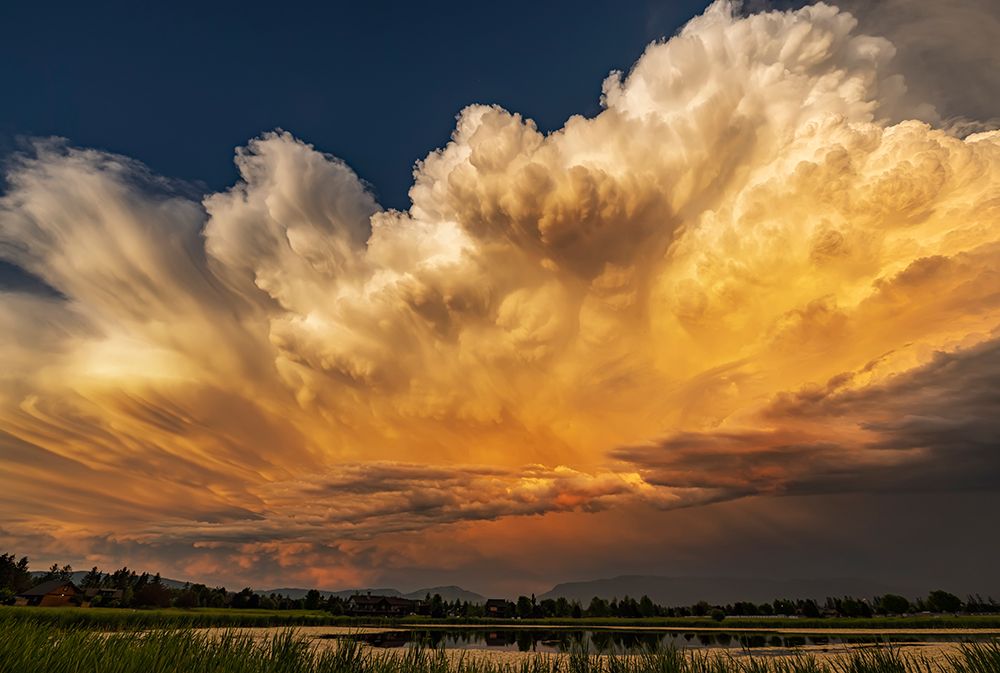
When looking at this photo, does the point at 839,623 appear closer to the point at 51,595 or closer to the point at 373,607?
the point at 373,607

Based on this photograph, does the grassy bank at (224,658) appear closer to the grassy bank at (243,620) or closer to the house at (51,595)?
the grassy bank at (243,620)

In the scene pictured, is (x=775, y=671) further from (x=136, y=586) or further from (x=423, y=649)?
(x=136, y=586)

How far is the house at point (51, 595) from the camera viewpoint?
118 m

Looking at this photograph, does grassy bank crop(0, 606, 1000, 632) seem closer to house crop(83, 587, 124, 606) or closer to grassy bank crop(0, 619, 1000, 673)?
grassy bank crop(0, 619, 1000, 673)

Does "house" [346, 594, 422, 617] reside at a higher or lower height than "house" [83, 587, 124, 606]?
lower

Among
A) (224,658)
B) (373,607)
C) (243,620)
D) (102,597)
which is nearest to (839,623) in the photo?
(373,607)

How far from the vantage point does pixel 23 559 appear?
187875mm

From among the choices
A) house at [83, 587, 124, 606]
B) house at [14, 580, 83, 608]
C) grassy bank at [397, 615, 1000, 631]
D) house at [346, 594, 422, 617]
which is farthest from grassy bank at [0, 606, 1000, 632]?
house at [83, 587, 124, 606]

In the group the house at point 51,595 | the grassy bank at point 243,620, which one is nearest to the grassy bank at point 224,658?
the grassy bank at point 243,620

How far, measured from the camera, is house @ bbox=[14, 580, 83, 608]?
4665 inches

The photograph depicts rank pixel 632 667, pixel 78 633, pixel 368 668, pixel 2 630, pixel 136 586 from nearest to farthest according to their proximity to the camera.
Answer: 1. pixel 2 630
2. pixel 78 633
3. pixel 368 668
4. pixel 632 667
5. pixel 136 586

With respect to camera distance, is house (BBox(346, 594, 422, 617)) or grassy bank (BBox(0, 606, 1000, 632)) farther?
house (BBox(346, 594, 422, 617))

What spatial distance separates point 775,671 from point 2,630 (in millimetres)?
30533

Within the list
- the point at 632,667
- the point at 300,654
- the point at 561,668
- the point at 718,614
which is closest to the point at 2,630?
the point at 300,654
